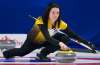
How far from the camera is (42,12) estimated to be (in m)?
4.29

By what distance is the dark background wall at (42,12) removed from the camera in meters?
4.28

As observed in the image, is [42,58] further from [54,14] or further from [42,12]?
[42,12]

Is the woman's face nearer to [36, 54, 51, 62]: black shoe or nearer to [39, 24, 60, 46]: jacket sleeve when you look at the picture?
[39, 24, 60, 46]: jacket sleeve

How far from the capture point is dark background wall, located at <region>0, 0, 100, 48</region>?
4.28 m

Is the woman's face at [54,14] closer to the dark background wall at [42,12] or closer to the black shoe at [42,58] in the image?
the black shoe at [42,58]

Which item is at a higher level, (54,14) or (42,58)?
(54,14)

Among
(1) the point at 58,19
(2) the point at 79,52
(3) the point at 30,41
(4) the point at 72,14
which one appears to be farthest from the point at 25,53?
(4) the point at 72,14

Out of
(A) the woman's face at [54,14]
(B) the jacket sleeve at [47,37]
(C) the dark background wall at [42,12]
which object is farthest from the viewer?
(C) the dark background wall at [42,12]

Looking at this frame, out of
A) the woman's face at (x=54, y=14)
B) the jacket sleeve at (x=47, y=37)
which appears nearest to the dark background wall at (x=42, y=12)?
the woman's face at (x=54, y=14)

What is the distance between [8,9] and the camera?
4.29 meters

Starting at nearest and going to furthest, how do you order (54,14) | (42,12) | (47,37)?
(47,37) → (54,14) → (42,12)

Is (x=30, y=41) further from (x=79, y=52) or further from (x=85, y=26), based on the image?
(x=85, y=26)

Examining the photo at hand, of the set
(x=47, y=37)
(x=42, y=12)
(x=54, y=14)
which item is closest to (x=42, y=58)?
(x=47, y=37)

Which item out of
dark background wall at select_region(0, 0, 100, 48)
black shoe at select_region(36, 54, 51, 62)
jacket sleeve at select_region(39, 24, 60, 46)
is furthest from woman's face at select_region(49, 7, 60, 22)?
dark background wall at select_region(0, 0, 100, 48)
